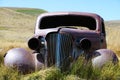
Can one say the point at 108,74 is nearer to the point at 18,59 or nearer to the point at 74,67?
the point at 74,67

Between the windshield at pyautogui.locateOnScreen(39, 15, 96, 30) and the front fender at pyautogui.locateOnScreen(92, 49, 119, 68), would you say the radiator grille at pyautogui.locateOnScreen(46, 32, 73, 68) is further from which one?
the windshield at pyautogui.locateOnScreen(39, 15, 96, 30)

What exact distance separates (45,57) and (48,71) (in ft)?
3.18

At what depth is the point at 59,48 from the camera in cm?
966

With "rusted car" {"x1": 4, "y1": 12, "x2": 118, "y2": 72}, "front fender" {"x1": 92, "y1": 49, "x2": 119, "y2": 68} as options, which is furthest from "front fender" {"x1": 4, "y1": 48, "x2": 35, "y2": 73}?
→ "front fender" {"x1": 92, "y1": 49, "x2": 119, "y2": 68}

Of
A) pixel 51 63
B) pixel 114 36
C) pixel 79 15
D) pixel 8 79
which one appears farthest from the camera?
pixel 114 36

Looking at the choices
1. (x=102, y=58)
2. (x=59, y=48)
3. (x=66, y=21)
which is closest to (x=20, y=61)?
(x=59, y=48)

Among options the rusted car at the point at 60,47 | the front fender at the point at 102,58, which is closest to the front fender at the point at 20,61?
the rusted car at the point at 60,47

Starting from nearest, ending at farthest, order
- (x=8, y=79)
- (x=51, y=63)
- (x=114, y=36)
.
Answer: (x=8, y=79) → (x=51, y=63) → (x=114, y=36)

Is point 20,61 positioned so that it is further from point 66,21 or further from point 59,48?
point 66,21

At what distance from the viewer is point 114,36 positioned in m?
24.2

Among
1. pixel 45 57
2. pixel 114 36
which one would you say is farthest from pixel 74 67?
pixel 114 36

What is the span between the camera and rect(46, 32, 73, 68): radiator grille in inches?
378

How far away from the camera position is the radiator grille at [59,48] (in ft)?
31.5

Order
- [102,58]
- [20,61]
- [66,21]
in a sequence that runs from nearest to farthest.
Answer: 1. [102,58]
2. [20,61]
3. [66,21]
